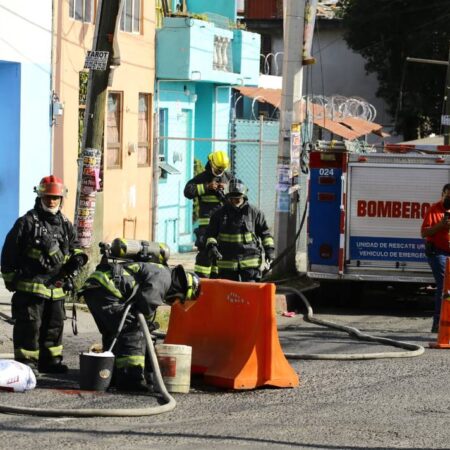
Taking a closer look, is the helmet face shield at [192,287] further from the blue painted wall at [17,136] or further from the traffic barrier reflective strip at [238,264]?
the blue painted wall at [17,136]

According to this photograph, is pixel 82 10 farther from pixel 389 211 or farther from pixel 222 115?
pixel 222 115

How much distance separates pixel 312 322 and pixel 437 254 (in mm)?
1705

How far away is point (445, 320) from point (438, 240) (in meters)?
1.31

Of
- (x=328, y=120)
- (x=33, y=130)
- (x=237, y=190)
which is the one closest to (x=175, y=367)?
(x=237, y=190)

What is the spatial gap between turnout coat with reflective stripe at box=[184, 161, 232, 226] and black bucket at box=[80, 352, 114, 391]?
4.88 meters

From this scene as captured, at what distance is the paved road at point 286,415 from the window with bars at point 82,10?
A: 8108mm

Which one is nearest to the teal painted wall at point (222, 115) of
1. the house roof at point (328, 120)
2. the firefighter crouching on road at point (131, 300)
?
the house roof at point (328, 120)

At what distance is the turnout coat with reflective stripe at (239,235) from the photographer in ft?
41.8

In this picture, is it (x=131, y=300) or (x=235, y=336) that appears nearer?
(x=131, y=300)

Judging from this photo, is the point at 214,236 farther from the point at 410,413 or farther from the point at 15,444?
the point at 15,444

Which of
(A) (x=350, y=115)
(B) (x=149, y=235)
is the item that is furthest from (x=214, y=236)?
(A) (x=350, y=115)

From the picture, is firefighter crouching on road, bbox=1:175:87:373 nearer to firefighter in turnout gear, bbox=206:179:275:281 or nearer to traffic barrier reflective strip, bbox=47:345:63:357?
traffic barrier reflective strip, bbox=47:345:63:357

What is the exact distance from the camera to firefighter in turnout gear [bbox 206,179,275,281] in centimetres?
1269

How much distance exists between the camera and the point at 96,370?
901cm
